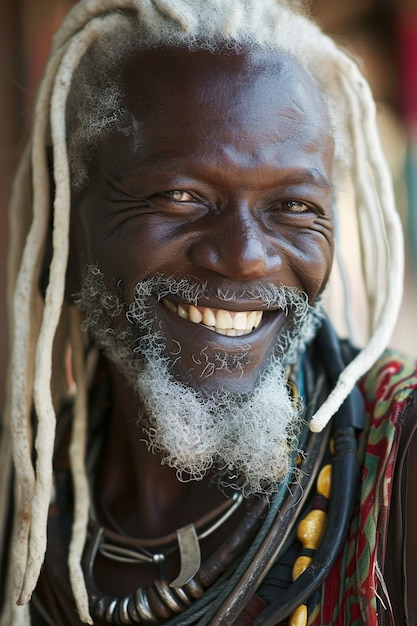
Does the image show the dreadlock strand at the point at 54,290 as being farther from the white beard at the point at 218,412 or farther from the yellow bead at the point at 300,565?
the yellow bead at the point at 300,565

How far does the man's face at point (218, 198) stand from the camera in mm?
1787

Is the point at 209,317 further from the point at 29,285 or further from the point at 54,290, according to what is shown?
the point at 29,285

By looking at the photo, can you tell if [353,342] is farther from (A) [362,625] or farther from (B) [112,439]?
(A) [362,625]

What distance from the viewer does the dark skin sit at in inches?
70.3

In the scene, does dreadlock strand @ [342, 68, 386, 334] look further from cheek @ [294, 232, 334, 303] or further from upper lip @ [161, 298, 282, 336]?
upper lip @ [161, 298, 282, 336]

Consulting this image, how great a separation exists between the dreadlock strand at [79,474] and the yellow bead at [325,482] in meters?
0.64

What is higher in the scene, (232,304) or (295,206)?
(295,206)

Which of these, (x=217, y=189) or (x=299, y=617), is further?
(x=217, y=189)

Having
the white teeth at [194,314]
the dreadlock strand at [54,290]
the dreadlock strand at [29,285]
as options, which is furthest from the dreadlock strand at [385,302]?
the dreadlock strand at [29,285]

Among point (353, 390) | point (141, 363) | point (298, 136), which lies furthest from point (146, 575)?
point (298, 136)

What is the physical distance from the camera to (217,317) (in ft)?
6.13

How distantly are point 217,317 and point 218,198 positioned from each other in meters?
0.28

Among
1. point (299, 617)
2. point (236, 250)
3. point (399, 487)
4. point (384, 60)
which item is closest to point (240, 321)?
point (236, 250)

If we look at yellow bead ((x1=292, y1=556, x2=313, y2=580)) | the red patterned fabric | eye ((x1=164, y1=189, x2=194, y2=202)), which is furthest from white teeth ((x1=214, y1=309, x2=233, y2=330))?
yellow bead ((x1=292, y1=556, x2=313, y2=580))
